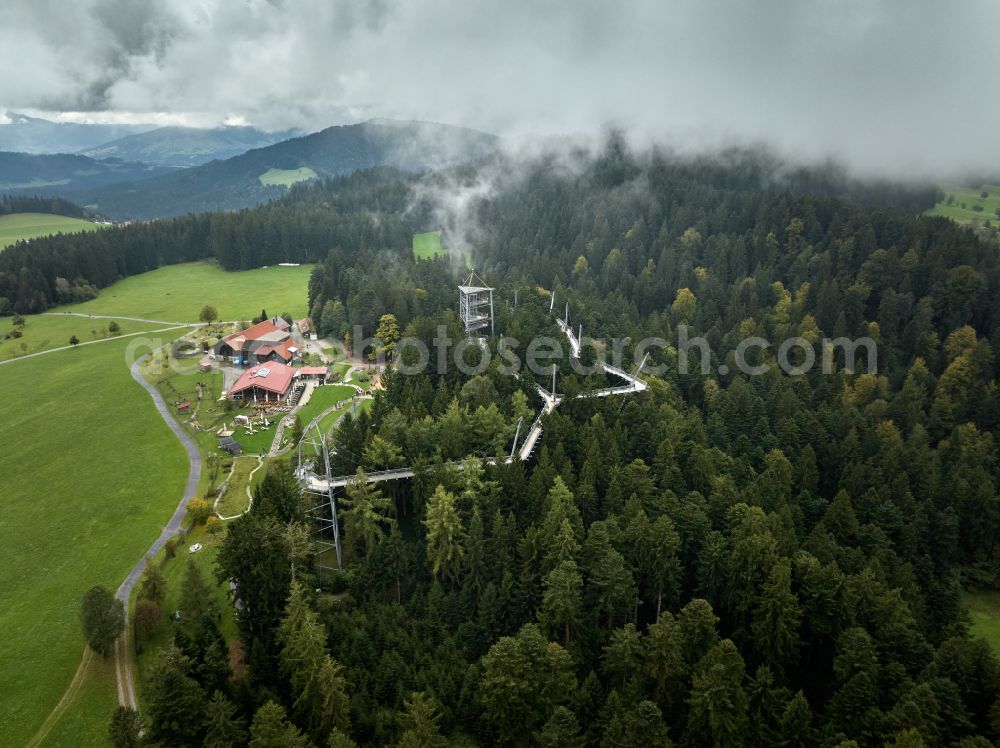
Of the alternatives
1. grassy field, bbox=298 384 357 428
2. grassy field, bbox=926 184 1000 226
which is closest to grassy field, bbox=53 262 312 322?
grassy field, bbox=298 384 357 428

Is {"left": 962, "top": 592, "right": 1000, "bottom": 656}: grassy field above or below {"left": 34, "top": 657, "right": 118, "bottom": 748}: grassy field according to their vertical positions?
below

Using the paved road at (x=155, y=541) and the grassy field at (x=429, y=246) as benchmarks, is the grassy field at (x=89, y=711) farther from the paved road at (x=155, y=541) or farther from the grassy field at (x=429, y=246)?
the grassy field at (x=429, y=246)

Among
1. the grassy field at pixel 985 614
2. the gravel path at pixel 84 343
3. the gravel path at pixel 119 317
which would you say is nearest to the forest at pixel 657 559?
the grassy field at pixel 985 614

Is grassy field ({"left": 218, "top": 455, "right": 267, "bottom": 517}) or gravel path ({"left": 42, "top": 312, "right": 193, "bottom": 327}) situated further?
gravel path ({"left": 42, "top": 312, "right": 193, "bottom": 327})

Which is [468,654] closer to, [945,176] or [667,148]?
[667,148]

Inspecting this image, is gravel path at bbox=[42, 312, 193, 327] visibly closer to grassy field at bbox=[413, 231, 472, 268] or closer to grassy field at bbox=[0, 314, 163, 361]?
grassy field at bbox=[0, 314, 163, 361]

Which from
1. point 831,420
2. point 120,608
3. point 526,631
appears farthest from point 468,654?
point 831,420

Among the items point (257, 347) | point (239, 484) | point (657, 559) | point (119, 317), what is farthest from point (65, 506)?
point (119, 317)
